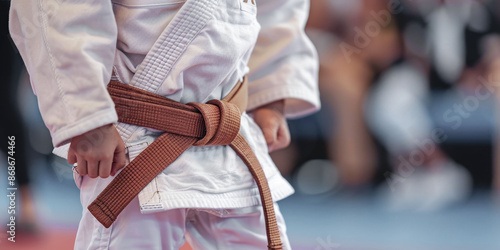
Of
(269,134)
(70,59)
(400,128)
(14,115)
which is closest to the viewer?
(70,59)

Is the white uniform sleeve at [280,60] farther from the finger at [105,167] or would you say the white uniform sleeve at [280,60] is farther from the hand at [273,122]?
the finger at [105,167]

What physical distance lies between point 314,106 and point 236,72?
268mm

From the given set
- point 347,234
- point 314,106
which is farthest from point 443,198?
point 314,106

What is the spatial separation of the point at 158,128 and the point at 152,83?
0.20ft

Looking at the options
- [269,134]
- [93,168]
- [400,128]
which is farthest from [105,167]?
[400,128]

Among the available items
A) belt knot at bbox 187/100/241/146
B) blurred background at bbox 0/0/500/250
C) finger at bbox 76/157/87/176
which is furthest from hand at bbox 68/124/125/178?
blurred background at bbox 0/0/500/250

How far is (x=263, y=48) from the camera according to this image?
101cm

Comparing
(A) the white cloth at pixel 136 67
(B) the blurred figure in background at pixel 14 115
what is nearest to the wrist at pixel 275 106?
(A) the white cloth at pixel 136 67

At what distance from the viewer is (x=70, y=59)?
657mm

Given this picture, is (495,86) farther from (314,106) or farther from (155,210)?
(155,210)

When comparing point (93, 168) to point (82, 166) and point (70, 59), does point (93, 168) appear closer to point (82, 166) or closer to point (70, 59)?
point (82, 166)

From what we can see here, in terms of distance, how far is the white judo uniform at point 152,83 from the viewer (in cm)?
66

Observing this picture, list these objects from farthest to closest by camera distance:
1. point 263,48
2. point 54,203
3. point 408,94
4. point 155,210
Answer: point 408,94
point 54,203
point 263,48
point 155,210

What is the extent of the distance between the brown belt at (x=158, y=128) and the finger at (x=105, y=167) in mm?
18
